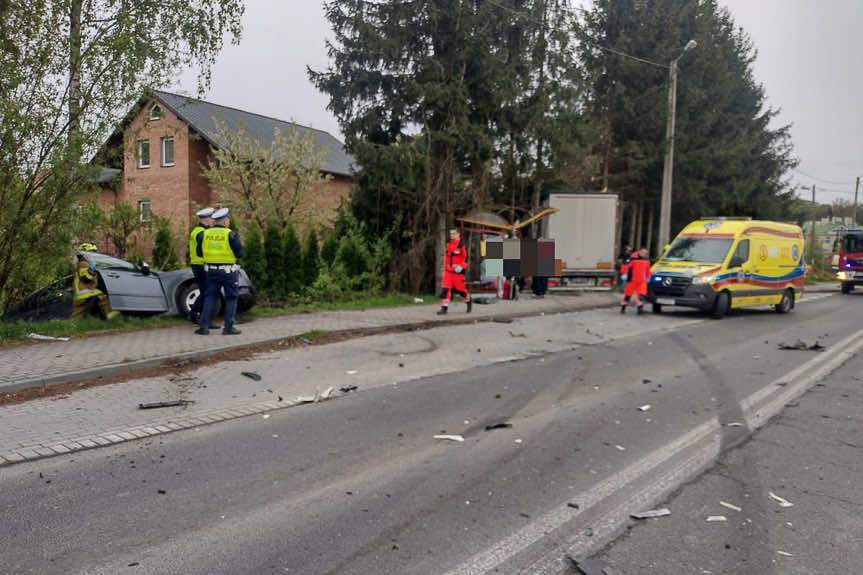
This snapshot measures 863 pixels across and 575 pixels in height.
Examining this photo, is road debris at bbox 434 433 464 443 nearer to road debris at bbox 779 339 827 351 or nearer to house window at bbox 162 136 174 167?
road debris at bbox 779 339 827 351

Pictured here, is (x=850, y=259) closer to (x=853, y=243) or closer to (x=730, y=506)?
(x=853, y=243)

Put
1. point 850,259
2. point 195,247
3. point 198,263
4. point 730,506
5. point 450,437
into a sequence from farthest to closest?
point 850,259 < point 198,263 < point 195,247 < point 450,437 < point 730,506

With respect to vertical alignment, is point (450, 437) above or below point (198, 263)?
below

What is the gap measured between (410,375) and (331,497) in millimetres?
3950

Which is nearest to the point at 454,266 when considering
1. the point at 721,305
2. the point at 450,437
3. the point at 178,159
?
the point at 721,305

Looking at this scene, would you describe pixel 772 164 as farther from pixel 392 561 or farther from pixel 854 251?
pixel 392 561

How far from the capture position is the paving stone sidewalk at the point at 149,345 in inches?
291

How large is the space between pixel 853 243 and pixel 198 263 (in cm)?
2843

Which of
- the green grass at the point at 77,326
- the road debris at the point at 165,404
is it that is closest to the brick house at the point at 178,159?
the green grass at the point at 77,326

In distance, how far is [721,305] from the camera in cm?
1526

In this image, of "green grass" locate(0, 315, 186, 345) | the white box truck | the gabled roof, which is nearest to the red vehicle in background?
the white box truck

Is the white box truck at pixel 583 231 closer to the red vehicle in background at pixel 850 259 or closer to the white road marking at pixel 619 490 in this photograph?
the white road marking at pixel 619 490

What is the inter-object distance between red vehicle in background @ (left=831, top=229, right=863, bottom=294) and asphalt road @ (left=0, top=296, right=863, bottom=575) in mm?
24836

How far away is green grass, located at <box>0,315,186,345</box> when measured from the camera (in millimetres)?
9297
